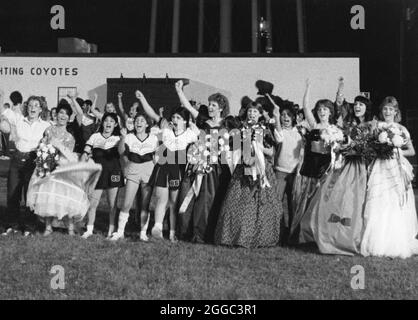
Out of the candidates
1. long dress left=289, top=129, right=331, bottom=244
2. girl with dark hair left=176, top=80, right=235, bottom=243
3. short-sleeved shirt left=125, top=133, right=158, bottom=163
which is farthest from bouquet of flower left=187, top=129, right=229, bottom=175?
long dress left=289, top=129, right=331, bottom=244

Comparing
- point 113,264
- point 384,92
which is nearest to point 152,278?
point 113,264

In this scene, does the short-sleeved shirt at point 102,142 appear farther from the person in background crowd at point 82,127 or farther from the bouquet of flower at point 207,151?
the person in background crowd at point 82,127

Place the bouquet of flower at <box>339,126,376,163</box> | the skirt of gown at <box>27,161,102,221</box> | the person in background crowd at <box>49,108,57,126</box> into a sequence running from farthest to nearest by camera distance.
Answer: the person in background crowd at <box>49,108,57,126</box>
the skirt of gown at <box>27,161,102,221</box>
the bouquet of flower at <box>339,126,376,163</box>

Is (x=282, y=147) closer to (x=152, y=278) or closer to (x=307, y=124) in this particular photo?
(x=307, y=124)

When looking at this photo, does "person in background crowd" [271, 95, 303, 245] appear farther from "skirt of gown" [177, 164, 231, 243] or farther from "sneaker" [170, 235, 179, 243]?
"sneaker" [170, 235, 179, 243]

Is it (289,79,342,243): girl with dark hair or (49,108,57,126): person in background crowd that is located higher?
(49,108,57,126): person in background crowd

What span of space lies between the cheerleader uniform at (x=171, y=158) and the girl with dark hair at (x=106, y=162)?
0.45 meters

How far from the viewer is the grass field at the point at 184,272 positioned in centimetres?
487

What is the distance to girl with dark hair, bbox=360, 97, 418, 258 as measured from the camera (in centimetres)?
624

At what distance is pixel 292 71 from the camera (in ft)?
40.8

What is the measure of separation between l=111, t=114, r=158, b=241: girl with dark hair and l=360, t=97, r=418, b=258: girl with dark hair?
2473 mm

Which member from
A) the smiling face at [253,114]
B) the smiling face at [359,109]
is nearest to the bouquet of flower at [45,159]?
the smiling face at [253,114]

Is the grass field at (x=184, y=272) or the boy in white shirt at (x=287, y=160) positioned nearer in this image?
the grass field at (x=184, y=272)

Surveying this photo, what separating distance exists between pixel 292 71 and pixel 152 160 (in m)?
6.13
